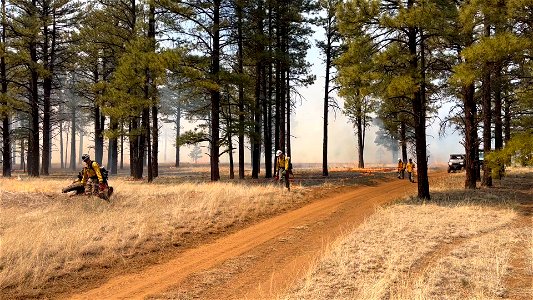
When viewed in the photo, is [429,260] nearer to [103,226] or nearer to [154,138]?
[103,226]

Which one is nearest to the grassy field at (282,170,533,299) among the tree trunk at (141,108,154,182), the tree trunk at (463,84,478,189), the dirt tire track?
the dirt tire track

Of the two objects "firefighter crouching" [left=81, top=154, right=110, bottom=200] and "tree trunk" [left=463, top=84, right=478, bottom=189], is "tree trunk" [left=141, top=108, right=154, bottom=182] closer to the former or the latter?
"firefighter crouching" [left=81, top=154, right=110, bottom=200]

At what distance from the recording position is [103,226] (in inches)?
379

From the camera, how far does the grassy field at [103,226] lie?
265 inches

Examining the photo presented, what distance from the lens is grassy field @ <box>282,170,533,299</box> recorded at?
5785 mm

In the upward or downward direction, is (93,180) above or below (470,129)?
below

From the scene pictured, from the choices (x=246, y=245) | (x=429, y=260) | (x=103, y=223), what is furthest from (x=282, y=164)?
(x=429, y=260)

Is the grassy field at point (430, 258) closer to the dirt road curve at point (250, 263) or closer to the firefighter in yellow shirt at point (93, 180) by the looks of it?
the dirt road curve at point (250, 263)

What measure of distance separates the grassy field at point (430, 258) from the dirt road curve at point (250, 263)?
522 mm

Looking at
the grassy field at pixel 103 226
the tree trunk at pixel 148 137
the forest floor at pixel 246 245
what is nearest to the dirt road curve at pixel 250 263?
the forest floor at pixel 246 245

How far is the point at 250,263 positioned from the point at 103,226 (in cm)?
434

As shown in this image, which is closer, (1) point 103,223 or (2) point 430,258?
(2) point 430,258

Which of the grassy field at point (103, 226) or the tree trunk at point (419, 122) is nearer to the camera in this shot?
the grassy field at point (103, 226)

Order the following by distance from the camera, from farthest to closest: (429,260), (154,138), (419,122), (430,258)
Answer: (154,138) < (419,122) < (430,258) < (429,260)
